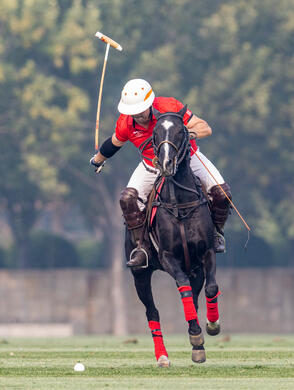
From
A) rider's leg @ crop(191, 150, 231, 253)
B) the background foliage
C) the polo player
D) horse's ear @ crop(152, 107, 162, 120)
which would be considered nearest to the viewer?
horse's ear @ crop(152, 107, 162, 120)

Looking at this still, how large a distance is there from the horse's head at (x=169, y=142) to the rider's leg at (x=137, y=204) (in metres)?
1.09

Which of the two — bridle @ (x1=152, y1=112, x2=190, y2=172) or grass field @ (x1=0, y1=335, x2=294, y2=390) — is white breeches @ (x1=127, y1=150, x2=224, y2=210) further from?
grass field @ (x1=0, y1=335, x2=294, y2=390)

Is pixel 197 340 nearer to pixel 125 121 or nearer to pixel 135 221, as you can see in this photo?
pixel 135 221

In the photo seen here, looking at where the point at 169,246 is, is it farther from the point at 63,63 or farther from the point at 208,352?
the point at 63,63

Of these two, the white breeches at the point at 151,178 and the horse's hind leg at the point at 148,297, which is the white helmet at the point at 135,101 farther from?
the horse's hind leg at the point at 148,297

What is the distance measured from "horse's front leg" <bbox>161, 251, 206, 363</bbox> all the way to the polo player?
68 cm

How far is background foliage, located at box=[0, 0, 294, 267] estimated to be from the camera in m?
40.2

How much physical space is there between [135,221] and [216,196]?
100 centimetres

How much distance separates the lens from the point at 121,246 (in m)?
42.1

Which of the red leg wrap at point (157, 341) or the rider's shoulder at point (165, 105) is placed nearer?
the red leg wrap at point (157, 341)

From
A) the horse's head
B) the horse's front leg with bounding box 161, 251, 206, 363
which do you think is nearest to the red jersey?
the horse's head

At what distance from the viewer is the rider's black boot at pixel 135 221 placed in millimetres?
14344

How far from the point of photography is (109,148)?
589 inches

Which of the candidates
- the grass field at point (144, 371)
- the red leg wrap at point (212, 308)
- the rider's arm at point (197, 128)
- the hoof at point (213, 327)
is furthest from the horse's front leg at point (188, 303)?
the rider's arm at point (197, 128)
